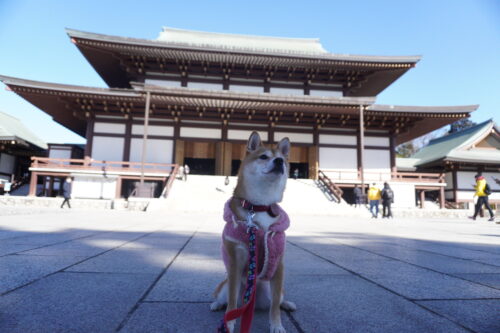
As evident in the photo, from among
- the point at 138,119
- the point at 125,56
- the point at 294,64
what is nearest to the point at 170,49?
the point at 125,56

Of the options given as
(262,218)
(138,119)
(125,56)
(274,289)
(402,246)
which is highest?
(125,56)

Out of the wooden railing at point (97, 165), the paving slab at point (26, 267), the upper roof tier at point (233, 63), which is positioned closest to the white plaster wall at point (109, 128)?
the wooden railing at point (97, 165)

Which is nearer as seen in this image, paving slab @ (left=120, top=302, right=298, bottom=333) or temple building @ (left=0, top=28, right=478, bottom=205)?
paving slab @ (left=120, top=302, right=298, bottom=333)

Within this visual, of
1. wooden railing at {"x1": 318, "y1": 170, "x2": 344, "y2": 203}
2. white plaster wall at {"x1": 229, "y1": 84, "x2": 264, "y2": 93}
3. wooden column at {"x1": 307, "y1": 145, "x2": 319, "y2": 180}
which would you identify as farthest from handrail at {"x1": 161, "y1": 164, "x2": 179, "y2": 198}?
wooden column at {"x1": 307, "y1": 145, "x2": 319, "y2": 180}

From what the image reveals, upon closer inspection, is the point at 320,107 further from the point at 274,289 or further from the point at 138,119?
the point at 274,289

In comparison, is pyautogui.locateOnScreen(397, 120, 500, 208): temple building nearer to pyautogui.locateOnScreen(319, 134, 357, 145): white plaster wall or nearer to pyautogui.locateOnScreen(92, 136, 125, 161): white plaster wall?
pyautogui.locateOnScreen(319, 134, 357, 145): white plaster wall

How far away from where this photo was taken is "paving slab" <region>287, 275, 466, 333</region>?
1348 millimetres

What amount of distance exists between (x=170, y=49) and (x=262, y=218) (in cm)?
1555

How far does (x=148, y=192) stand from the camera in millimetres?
12719

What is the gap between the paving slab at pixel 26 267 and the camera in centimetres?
189

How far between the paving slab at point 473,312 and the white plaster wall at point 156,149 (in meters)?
15.8

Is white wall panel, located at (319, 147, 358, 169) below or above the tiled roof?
below

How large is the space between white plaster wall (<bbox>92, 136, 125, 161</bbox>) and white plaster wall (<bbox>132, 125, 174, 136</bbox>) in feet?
3.09

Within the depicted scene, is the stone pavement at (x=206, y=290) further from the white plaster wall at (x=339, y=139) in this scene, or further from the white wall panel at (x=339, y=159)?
the white plaster wall at (x=339, y=139)
